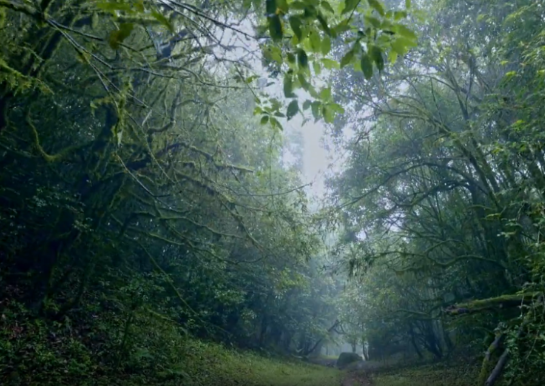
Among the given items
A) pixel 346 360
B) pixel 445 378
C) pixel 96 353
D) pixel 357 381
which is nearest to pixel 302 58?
pixel 96 353

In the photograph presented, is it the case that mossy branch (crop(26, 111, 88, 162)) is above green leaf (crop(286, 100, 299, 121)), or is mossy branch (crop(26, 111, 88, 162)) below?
above

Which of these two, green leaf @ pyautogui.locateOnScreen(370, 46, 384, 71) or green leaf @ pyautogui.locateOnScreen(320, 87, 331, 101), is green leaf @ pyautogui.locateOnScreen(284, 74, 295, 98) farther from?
green leaf @ pyautogui.locateOnScreen(370, 46, 384, 71)

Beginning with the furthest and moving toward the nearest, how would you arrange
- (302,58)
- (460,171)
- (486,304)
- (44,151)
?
1. (460,171)
2. (44,151)
3. (486,304)
4. (302,58)

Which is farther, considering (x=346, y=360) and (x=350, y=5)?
(x=346, y=360)

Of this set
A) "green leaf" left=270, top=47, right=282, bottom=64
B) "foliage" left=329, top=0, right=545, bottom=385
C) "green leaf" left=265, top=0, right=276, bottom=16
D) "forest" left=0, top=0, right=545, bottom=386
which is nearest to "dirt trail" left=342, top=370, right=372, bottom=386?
"forest" left=0, top=0, right=545, bottom=386

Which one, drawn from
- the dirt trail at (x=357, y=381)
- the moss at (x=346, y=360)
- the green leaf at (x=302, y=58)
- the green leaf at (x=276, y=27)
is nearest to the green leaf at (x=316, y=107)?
the green leaf at (x=302, y=58)

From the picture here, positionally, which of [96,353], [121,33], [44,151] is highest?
[44,151]

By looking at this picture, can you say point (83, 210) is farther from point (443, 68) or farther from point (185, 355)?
point (443, 68)

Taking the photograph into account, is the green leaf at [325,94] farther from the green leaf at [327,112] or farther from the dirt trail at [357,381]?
the dirt trail at [357,381]

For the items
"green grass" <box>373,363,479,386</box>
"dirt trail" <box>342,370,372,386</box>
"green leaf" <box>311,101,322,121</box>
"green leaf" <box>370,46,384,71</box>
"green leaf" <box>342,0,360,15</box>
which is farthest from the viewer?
"dirt trail" <box>342,370,372,386</box>

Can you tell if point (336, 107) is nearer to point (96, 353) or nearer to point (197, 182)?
point (96, 353)


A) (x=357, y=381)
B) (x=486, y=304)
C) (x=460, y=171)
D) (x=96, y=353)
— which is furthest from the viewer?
(x=357, y=381)

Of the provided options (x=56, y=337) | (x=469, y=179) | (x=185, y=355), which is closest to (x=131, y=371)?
(x=56, y=337)

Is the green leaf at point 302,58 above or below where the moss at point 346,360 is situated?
above
